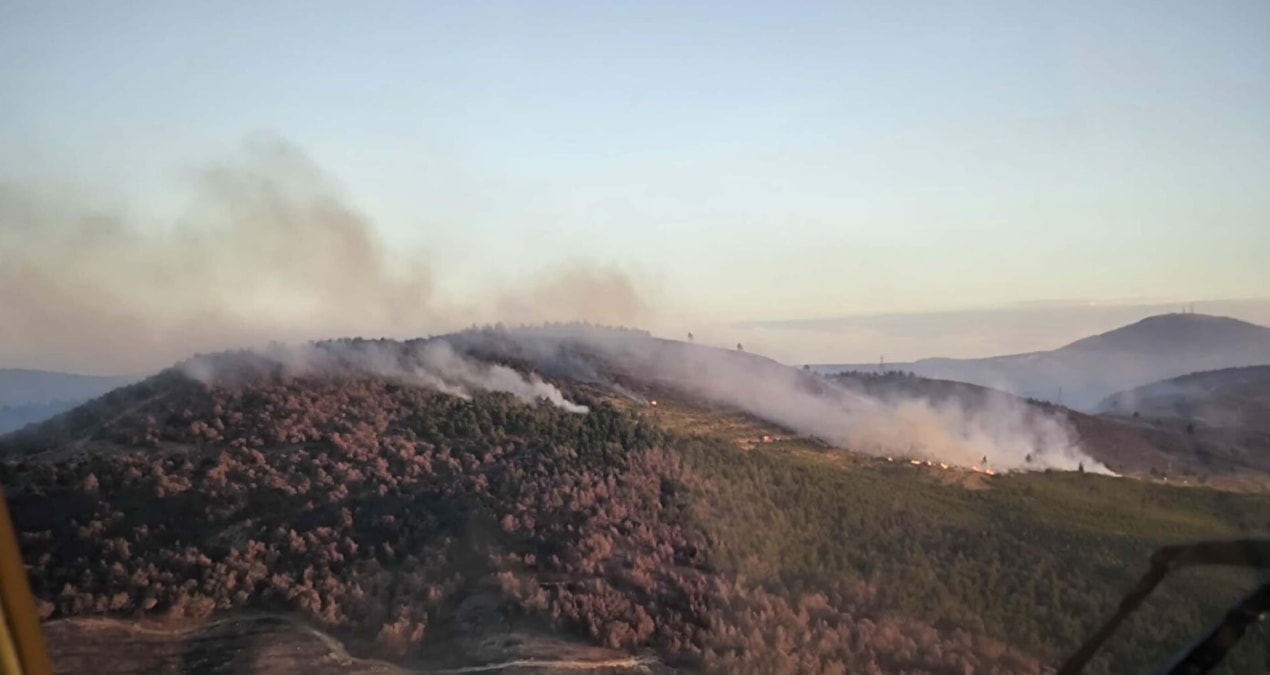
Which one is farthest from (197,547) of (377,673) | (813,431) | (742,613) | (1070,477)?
(1070,477)

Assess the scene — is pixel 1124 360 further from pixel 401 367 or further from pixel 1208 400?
pixel 401 367

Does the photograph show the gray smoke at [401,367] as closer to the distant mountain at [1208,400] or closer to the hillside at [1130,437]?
the hillside at [1130,437]

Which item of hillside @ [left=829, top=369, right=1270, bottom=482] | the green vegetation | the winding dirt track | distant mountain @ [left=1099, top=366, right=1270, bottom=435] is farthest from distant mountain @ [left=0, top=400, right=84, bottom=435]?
distant mountain @ [left=1099, top=366, right=1270, bottom=435]

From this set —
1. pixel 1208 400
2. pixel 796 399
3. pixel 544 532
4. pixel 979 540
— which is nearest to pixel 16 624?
pixel 544 532

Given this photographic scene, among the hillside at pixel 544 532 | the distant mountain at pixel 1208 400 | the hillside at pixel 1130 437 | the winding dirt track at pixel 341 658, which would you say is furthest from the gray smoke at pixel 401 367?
the distant mountain at pixel 1208 400

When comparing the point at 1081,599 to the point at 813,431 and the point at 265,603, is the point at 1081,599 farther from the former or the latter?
the point at 265,603
